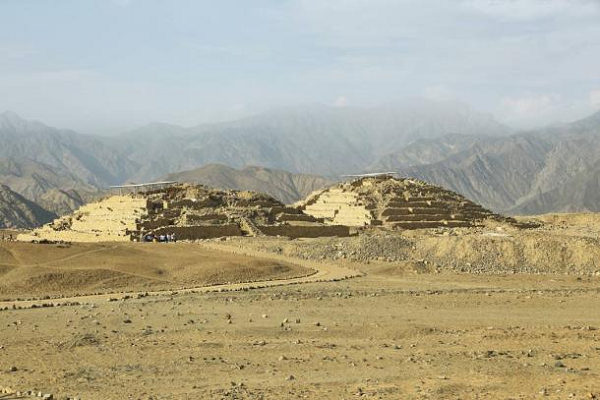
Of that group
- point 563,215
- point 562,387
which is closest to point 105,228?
point 562,387

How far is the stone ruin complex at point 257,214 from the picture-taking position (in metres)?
48.2

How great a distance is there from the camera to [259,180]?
169375mm

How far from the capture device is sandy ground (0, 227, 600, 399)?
12852 millimetres

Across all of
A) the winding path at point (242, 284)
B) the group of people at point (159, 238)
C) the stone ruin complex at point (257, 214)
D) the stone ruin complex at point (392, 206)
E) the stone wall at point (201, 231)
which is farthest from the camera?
the stone ruin complex at point (392, 206)

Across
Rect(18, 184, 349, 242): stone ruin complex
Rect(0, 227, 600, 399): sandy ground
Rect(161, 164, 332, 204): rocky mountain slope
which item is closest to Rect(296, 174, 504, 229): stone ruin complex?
Rect(18, 184, 349, 242): stone ruin complex

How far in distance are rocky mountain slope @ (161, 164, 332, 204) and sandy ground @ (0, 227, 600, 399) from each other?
5398 inches

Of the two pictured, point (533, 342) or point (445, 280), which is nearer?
point (533, 342)

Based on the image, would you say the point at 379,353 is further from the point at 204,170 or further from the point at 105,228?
the point at 204,170

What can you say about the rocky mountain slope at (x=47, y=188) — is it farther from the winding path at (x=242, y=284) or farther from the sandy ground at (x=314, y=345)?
the sandy ground at (x=314, y=345)

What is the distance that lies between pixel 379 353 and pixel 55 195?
4770 inches

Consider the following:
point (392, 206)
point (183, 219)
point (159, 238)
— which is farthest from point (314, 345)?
point (392, 206)

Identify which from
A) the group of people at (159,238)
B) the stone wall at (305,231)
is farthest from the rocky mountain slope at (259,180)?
the group of people at (159,238)

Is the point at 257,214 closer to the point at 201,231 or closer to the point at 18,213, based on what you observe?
the point at 201,231

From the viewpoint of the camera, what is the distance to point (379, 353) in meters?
15.4
